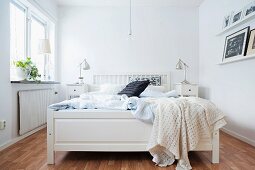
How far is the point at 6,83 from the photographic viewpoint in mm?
2486

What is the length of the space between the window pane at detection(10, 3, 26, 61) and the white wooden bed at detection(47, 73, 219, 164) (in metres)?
1.62

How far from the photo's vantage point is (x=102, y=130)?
6.42 ft

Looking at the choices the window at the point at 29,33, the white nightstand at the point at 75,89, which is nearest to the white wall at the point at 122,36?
the window at the point at 29,33

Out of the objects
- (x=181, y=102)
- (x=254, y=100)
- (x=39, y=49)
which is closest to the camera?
(x=181, y=102)

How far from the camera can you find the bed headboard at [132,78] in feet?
14.0

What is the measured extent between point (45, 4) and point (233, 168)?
3861 mm

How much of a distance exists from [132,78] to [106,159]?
2.40m

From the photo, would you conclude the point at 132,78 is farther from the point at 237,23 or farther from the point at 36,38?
the point at 237,23

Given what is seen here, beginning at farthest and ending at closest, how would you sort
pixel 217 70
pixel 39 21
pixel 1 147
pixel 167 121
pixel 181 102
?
pixel 39 21, pixel 217 70, pixel 1 147, pixel 181 102, pixel 167 121

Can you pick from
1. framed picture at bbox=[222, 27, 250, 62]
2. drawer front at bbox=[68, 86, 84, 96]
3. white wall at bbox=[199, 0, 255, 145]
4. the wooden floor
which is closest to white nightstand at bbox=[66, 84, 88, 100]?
drawer front at bbox=[68, 86, 84, 96]

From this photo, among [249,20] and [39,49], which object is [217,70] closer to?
[249,20]

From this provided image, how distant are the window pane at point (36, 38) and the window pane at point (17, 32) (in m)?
0.30

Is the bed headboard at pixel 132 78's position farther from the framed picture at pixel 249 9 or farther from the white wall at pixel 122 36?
the framed picture at pixel 249 9

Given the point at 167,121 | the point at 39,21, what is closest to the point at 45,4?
the point at 39,21
